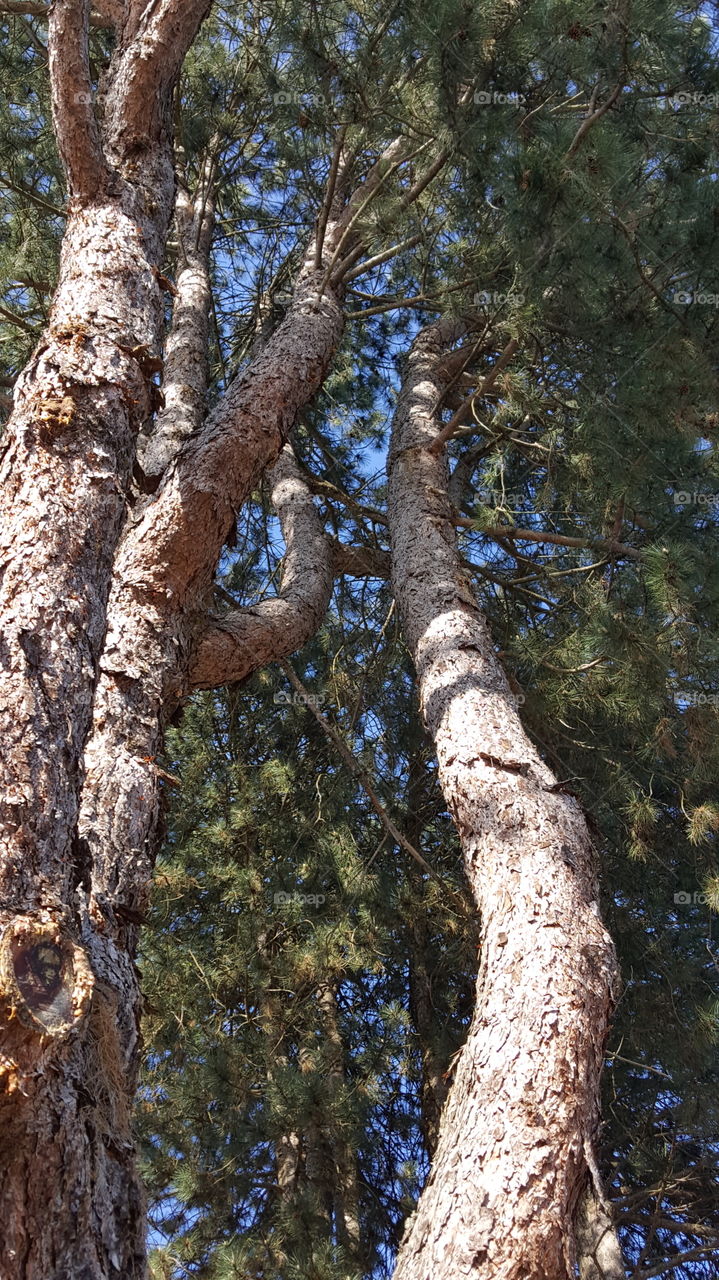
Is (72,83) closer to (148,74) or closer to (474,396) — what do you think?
(148,74)

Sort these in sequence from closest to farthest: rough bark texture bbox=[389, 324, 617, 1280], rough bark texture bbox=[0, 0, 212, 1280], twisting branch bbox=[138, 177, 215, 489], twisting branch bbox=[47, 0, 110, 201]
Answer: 1. rough bark texture bbox=[0, 0, 212, 1280]
2. rough bark texture bbox=[389, 324, 617, 1280]
3. twisting branch bbox=[47, 0, 110, 201]
4. twisting branch bbox=[138, 177, 215, 489]

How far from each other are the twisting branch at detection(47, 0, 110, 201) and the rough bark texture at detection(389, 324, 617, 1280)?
173cm

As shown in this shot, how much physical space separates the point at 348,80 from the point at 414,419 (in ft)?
4.64

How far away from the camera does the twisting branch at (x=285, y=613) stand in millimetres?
3035

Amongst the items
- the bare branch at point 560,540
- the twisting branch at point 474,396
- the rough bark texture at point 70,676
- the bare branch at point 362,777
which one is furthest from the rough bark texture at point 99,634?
the bare branch at point 560,540

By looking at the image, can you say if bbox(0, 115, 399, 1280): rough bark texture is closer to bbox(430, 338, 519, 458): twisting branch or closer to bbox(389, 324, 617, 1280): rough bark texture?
bbox(389, 324, 617, 1280): rough bark texture

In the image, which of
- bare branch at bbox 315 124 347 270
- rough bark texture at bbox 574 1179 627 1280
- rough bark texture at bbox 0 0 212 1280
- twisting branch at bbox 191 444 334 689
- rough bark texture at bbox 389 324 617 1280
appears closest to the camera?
rough bark texture at bbox 0 0 212 1280

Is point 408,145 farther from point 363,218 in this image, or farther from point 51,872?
point 51,872

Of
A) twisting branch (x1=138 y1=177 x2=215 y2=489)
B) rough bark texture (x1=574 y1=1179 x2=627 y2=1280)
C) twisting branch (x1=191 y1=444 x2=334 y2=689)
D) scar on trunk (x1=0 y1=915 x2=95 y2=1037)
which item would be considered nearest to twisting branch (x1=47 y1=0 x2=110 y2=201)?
twisting branch (x1=138 y1=177 x2=215 y2=489)

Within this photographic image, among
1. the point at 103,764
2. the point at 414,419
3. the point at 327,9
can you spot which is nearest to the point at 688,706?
the point at 414,419

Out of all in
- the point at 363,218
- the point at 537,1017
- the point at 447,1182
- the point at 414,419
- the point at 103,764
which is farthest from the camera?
the point at 414,419

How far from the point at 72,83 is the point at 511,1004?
7.78ft

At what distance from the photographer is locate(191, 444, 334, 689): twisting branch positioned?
3.04 meters

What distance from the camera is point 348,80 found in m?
3.59
